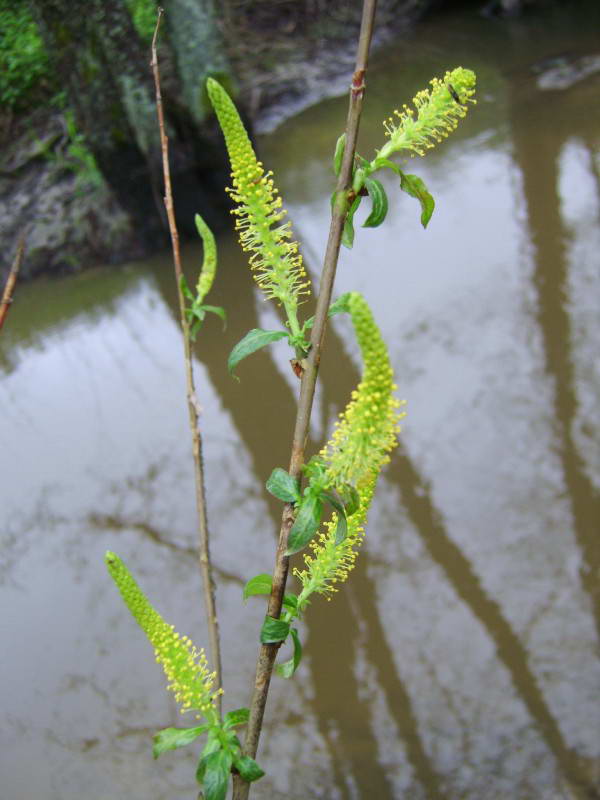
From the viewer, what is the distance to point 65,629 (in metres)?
2.29

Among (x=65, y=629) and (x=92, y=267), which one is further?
(x=92, y=267)

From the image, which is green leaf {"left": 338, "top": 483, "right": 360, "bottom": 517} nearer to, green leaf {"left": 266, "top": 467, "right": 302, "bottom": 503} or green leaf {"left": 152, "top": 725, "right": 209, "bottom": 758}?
green leaf {"left": 266, "top": 467, "right": 302, "bottom": 503}

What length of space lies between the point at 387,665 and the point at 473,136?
3856mm

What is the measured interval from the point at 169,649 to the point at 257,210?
0.47 meters

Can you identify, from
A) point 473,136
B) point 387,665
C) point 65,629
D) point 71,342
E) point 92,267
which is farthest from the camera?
point 473,136

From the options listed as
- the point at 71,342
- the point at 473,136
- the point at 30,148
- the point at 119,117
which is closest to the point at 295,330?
the point at 71,342

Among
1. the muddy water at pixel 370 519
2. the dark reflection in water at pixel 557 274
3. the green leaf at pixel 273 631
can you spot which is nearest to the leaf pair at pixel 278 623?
the green leaf at pixel 273 631

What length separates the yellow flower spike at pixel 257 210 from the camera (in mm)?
711

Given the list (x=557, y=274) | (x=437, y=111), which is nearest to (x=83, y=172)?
(x=557, y=274)

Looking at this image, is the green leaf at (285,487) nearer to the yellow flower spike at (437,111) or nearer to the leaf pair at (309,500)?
the leaf pair at (309,500)

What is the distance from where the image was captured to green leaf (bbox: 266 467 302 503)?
714 millimetres

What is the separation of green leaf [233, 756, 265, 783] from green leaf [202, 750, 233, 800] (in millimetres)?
10

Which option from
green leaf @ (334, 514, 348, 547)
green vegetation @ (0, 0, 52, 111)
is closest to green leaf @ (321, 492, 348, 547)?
green leaf @ (334, 514, 348, 547)

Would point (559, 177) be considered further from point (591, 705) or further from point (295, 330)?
point (295, 330)
